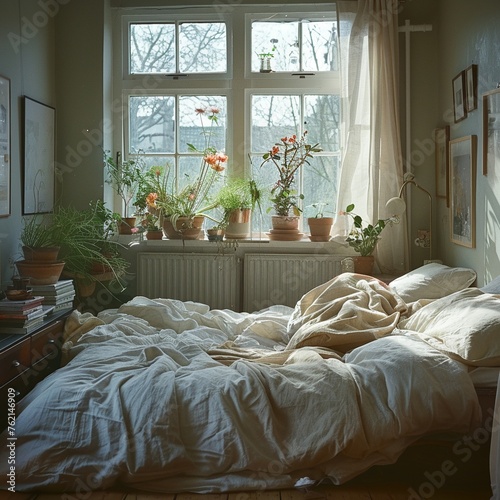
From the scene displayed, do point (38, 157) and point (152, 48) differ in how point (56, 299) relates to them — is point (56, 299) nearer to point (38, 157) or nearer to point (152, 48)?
point (38, 157)

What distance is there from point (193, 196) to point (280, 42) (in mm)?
1343

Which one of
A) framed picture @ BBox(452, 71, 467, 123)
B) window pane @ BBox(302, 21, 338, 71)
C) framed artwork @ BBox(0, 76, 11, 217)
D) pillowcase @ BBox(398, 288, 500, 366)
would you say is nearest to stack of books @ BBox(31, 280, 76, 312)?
framed artwork @ BBox(0, 76, 11, 217)

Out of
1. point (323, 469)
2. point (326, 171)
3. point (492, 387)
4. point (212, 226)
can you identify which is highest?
point (326, 171)

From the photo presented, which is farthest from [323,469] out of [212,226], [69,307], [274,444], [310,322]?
[212,226]

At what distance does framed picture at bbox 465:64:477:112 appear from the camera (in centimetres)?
423

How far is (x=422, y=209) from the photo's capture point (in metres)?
5.34

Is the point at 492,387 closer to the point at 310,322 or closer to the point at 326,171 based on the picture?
the point at 310,322

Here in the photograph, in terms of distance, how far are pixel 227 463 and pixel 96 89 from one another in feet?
11.1

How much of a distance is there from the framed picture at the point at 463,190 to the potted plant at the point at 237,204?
1385 mm

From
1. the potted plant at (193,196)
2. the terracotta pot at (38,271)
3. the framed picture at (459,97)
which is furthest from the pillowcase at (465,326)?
the potted plant at (193,196)

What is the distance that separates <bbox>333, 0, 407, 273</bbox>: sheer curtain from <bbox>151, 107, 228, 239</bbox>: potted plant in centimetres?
94

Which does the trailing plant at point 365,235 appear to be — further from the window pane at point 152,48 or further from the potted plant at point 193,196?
the window pane at point 152,48

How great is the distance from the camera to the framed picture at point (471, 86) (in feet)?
13.9

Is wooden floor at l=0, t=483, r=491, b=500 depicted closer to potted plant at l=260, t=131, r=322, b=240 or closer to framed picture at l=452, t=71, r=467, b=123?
framed picture at l=452, t=71, r=467, b=123
